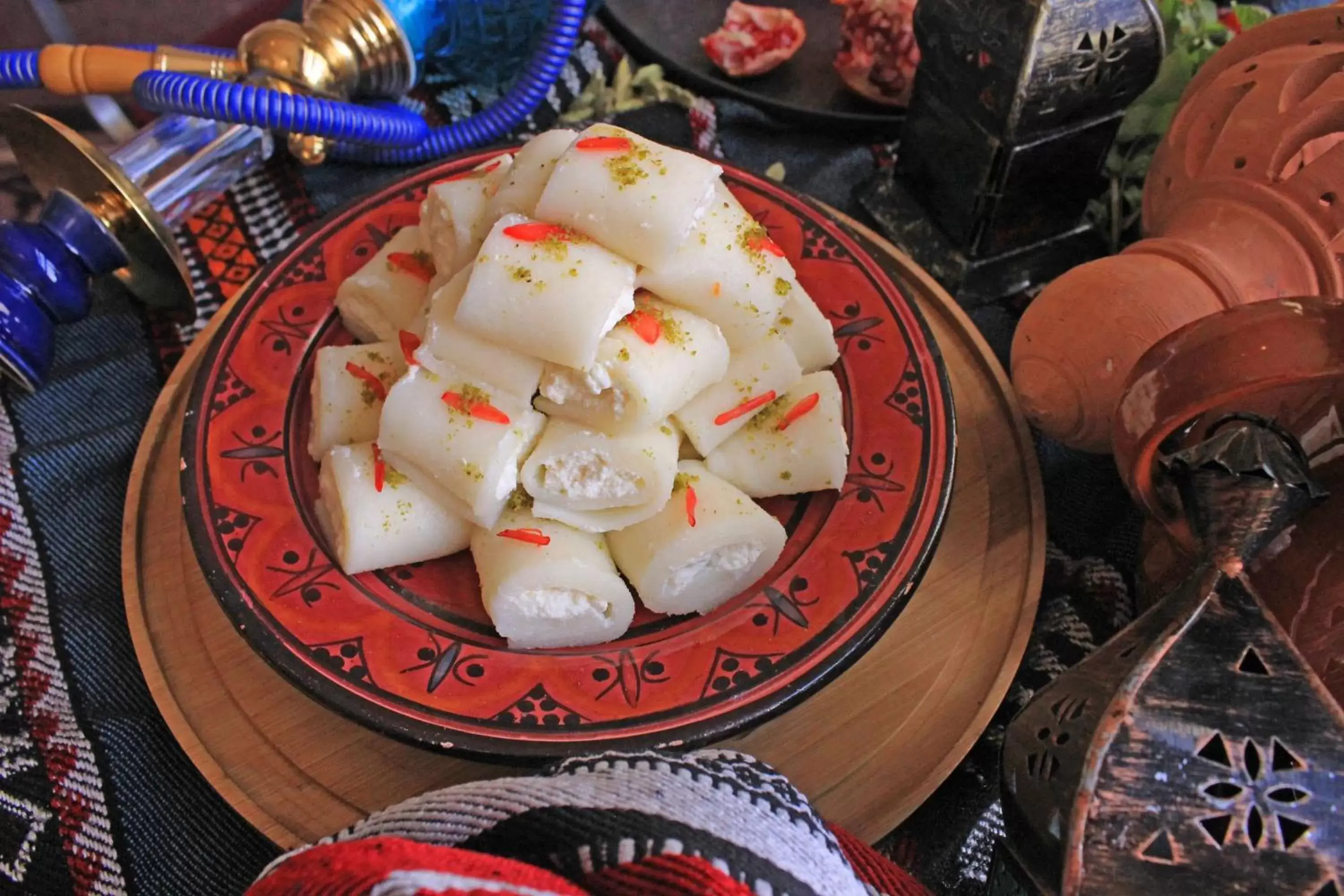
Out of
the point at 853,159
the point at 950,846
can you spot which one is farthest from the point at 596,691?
the point at 853,159

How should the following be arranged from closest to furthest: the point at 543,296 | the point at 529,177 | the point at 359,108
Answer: the point at 543,296, the point at 529,177, the point at 359,108

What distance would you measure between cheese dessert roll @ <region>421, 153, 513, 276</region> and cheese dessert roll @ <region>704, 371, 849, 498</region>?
337mm

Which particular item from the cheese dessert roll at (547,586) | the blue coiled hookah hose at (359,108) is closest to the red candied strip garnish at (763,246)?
the cheese dessert roll at (547,586)

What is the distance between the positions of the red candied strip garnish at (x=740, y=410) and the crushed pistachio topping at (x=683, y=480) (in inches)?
2.4

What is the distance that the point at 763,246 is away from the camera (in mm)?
1014

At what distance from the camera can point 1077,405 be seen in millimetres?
1003

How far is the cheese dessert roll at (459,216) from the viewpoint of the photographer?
1.04 metres

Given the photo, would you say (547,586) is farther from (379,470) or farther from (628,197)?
(628,197)

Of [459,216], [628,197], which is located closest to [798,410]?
[628,197]

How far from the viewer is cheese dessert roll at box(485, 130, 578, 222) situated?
3.28 ft

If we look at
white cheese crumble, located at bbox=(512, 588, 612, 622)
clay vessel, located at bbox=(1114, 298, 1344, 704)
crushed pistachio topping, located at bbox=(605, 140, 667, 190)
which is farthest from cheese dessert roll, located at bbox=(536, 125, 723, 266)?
clay vessel, located at bbox=(1114, 298, 1344, 704)

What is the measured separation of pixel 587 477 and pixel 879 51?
2.99 ft

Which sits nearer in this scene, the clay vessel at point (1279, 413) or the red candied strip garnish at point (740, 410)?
the clay vessel at point (1279, 413)

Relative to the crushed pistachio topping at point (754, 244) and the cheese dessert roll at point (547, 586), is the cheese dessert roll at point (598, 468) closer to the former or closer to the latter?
the cheese dessert roll at point (547, 586)
